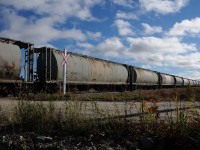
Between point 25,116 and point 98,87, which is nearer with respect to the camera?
point 25,116

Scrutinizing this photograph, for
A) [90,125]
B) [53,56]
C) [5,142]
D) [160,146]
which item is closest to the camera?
[160,146]

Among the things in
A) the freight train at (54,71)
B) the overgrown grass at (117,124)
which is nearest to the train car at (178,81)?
the freight train at (54,71)

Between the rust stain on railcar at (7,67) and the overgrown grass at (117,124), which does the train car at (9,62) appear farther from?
the overgrown grass at (117,124)

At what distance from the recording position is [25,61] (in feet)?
67.5

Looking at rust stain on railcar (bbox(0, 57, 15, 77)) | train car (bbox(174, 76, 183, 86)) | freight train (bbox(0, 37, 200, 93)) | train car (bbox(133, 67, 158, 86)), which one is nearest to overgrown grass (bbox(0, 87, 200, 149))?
freight train (bbox(0, 37, 200, 93))

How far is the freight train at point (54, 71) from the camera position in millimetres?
18250

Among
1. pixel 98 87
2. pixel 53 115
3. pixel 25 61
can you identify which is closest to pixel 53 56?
pixel 25 61

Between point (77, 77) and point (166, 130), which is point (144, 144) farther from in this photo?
point (77, 77)

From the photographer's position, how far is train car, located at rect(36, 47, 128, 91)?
2261 centimetres

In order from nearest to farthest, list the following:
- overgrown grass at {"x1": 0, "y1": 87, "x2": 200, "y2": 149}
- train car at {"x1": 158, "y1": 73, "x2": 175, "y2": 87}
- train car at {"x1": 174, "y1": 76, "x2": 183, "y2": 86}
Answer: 1. overgrown grass at {"x1": 0, "y1": 87, "x2": 200, "y2": 149}
2. train car at {"x1": 158, "y1": 73, "x2": 175, "y2": 87}
3. train car at {"x1": 174, "y1": 76, "x2": 183, "y2": 86}

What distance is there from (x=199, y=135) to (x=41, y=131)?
2.71 m

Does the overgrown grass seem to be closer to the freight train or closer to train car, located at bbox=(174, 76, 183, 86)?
the freight train

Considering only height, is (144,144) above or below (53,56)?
below

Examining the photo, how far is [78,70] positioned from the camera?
25.5 m
